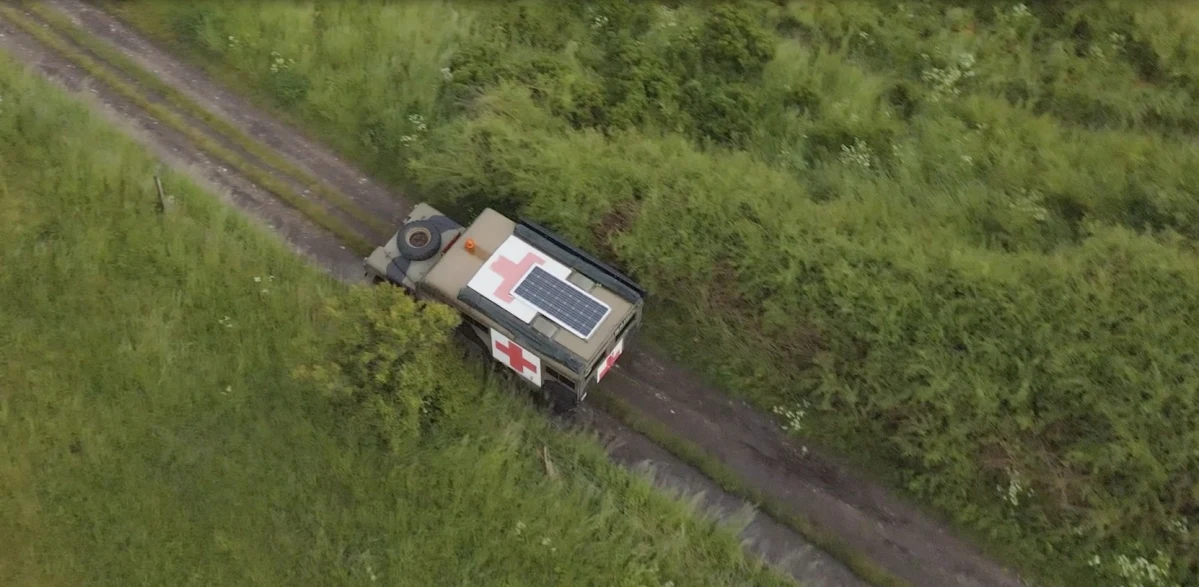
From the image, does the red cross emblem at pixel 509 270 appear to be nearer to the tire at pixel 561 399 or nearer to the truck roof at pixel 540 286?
the truck roof at pixel 540 286

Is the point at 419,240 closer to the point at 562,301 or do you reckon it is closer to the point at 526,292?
the point at 526,292

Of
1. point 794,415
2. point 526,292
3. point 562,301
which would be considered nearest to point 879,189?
point 794,415

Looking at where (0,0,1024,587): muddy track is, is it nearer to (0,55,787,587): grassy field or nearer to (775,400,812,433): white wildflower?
(775,400,812,433): white wildflower

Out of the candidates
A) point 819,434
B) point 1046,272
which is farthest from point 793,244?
point 1046,272

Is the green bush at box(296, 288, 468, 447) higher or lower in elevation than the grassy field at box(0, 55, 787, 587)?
higher

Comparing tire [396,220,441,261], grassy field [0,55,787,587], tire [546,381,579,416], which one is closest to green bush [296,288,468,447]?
grassy field [0,55,787,587]

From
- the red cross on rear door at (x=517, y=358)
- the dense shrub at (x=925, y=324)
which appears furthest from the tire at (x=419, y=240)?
the red cross on rear door at (x=517, y=358)
